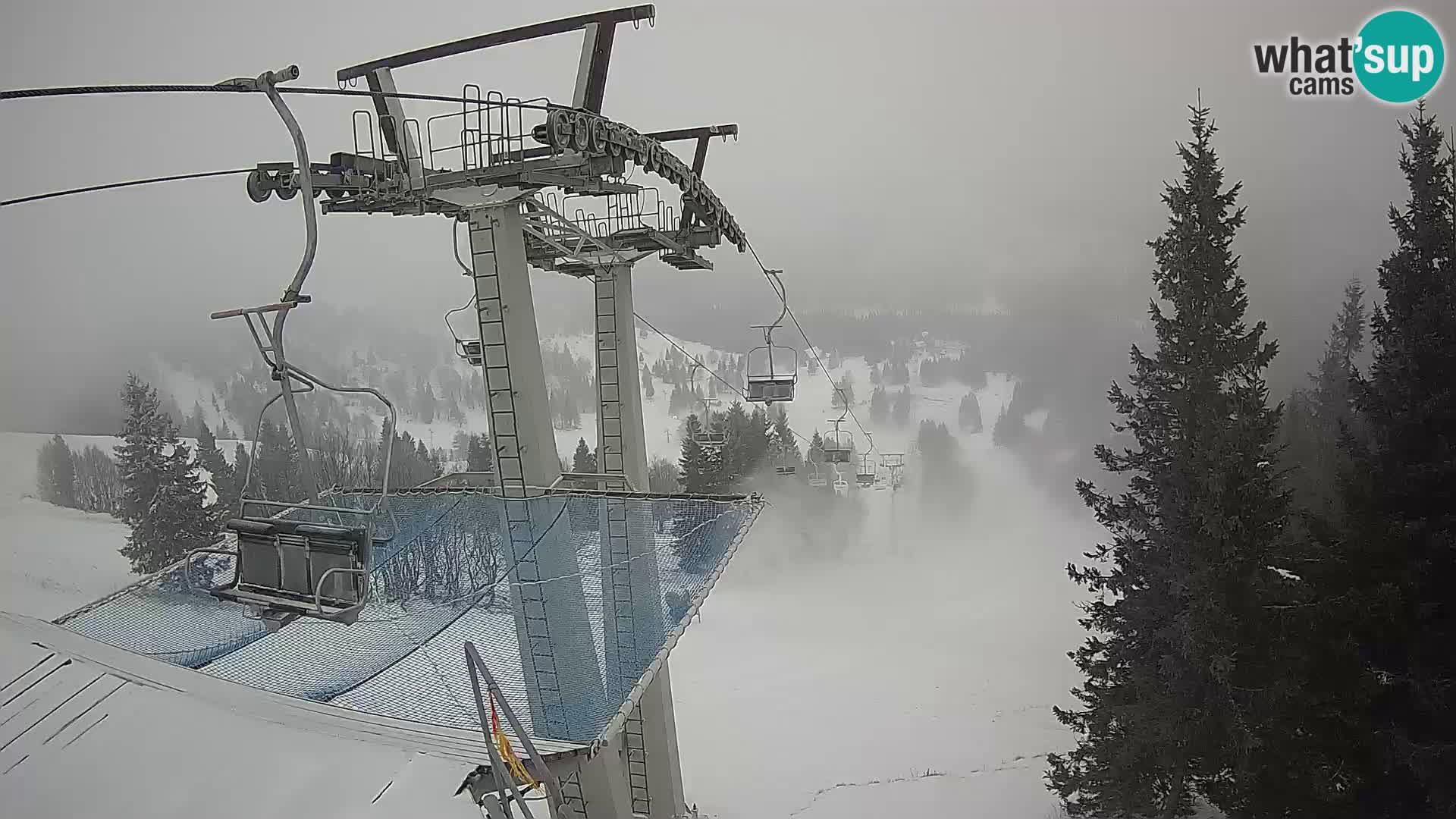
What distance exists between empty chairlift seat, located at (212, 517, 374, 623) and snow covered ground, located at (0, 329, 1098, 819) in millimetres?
4719

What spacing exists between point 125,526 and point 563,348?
5.11 m

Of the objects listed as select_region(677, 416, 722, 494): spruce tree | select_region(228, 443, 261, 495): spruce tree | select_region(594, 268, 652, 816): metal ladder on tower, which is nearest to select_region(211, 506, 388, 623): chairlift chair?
select_region(594, 268, 652, 816): metal ladder on tower

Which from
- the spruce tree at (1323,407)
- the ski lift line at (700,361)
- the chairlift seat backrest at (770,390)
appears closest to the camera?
the chairlift seat backrest at (770,390)

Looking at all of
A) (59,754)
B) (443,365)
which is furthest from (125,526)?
(59,754)

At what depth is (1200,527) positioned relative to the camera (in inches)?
190

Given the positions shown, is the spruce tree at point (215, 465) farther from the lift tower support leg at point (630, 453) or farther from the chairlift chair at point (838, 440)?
the chairlift chair at point (838, 440)

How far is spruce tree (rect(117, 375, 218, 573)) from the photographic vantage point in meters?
8.16

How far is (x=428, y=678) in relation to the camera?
2.80m

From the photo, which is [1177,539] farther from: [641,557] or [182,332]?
[182,332]

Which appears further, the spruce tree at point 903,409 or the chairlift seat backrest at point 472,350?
the spruce tree at point 903,409

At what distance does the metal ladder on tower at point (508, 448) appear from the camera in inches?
122

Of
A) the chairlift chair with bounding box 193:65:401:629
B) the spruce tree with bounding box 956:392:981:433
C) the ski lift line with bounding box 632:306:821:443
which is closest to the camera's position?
the chairlift chair with bounding box 193:65:401:629

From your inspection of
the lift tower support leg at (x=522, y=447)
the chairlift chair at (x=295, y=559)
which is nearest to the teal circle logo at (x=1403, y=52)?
the lift tower support leg at (x=522, y=447)

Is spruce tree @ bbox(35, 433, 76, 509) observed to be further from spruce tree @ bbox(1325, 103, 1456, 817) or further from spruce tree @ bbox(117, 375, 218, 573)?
spruce tree @ bbox(1325, 103, 1456, 817)
